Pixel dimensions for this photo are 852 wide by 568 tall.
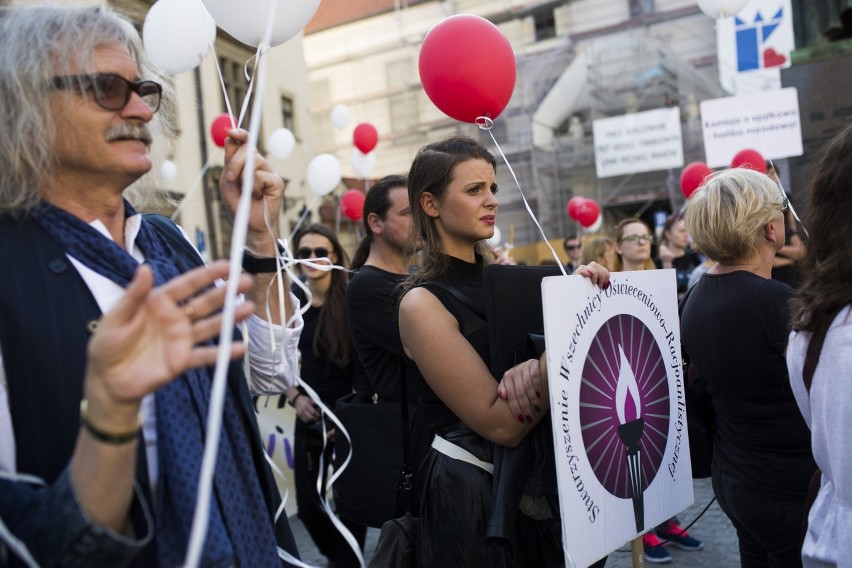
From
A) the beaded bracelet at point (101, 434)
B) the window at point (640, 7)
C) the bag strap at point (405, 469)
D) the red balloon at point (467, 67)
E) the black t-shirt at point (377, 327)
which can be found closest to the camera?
the beaded bracelet at point (101, 434)

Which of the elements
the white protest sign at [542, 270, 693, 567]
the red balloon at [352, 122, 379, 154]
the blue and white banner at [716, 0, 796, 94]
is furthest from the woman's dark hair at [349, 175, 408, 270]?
the blue and white banner at [716, 0, 796, 94]

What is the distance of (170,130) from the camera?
1.81 meters

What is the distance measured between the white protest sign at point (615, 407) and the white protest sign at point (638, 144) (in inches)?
509

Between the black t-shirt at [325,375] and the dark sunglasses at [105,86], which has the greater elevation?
the dark sunglasses at [105,86]

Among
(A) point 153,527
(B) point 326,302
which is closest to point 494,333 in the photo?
(A) point 153,527

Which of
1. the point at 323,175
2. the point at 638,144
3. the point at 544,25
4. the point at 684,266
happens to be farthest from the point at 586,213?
the point at 544,25

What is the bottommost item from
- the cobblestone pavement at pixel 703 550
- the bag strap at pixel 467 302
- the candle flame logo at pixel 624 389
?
the cobblestone pavement at pixel 703 550

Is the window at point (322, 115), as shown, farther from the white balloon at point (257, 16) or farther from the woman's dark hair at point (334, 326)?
the white balloon at point (257, 16)

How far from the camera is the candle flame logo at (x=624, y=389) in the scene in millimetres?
1952

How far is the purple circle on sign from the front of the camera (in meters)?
1.85

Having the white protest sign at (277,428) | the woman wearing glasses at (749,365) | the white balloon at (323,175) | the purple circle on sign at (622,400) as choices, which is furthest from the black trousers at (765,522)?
the white balloon at (323,175)

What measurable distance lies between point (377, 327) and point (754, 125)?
5.33 m

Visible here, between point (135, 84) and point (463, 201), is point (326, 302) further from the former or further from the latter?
point (135, 84)

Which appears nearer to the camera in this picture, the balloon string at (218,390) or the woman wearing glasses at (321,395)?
the balloon string at (218,390)
